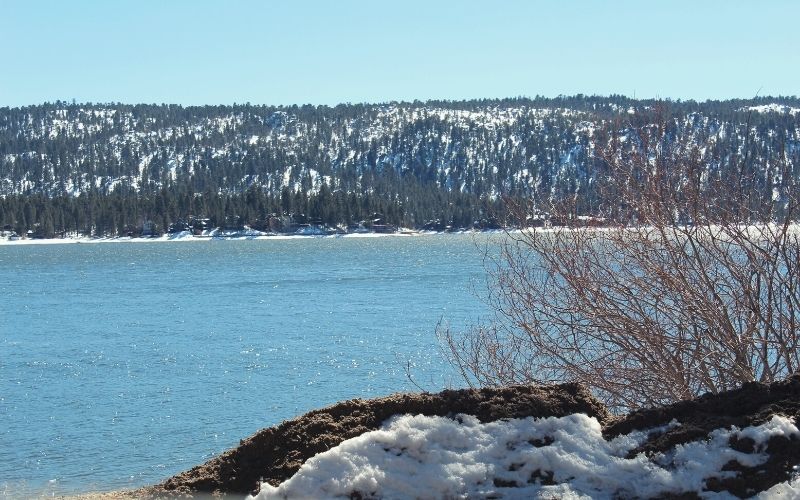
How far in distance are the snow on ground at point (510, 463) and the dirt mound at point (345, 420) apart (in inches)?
5.3

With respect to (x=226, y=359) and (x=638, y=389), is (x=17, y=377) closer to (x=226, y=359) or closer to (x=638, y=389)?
(x=226, y=359)

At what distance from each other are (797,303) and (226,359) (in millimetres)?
25848

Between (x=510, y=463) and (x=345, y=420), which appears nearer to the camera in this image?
(x=510, y=463)

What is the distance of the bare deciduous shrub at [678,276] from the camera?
893 centimetres

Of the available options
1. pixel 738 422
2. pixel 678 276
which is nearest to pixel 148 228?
pixel 678 276

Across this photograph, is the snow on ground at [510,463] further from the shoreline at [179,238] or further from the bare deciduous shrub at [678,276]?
the shoreline at [179,238]

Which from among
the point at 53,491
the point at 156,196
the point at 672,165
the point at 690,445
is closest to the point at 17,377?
the point at 53,491

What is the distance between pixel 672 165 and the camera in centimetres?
948

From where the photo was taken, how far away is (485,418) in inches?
221

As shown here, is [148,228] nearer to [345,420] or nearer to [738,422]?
[345,420]

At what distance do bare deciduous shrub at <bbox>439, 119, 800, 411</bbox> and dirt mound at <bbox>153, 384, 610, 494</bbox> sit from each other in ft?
11.3

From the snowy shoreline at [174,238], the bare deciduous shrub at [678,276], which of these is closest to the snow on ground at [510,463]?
the bare deciduous shrub at [678,276]

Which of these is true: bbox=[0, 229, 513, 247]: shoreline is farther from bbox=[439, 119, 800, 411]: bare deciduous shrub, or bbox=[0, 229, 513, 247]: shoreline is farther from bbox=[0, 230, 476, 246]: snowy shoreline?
bbox=[439, 119, 800, 411]: bare deciduous shrub

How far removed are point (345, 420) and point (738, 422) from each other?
7.55ft
